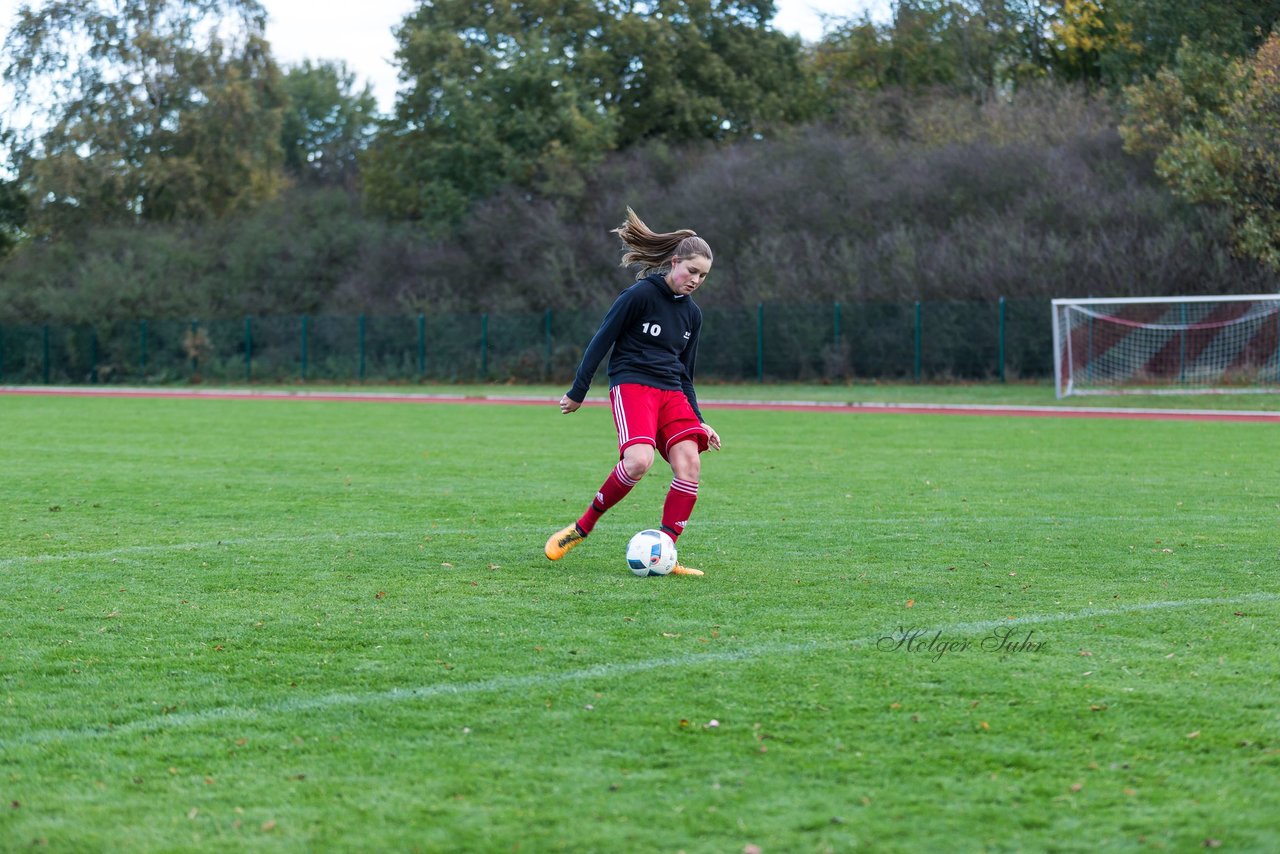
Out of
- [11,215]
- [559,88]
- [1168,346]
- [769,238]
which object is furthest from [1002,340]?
[11,215]

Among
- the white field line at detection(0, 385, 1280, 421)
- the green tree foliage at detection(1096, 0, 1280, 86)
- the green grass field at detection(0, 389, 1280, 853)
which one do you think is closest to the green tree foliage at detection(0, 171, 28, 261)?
the white field line at detection(0, 385, 1280, 421)

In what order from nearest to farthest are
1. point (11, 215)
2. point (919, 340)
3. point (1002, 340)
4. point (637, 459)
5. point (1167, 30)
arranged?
point (637, 459) < point (1002, 340) < point (919, 340) < point (1167, 30) < point (11, 215)

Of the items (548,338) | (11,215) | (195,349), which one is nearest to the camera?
(548,338)

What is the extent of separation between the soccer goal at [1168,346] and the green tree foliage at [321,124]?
49.9 meters

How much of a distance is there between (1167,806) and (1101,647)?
185 centimetres

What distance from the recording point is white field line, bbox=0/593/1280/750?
14.3 ft

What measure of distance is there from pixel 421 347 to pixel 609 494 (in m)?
34.1

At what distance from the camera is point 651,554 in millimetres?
7043

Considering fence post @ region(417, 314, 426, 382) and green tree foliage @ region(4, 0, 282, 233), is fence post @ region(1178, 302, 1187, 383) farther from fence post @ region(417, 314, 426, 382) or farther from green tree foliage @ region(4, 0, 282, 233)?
green tree foliage @ region(4, 0, 282, 233)

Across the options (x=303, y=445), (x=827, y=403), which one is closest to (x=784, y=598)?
(x=303, y=445)

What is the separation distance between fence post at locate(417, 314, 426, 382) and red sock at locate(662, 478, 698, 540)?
111 ft

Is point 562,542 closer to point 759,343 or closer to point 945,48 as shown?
point 759,343

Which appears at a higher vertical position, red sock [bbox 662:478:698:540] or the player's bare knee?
the player's bare knee

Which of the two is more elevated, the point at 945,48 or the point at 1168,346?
the point at 945,48
